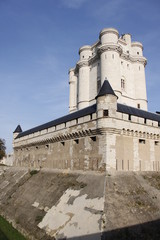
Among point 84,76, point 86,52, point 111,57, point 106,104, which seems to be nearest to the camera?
point 106,104

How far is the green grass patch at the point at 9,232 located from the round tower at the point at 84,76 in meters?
22.0

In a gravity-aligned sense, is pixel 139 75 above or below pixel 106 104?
above

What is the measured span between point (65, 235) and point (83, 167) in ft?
26.5

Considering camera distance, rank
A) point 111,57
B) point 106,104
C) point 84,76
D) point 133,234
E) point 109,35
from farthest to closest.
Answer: point 84,76
point 109,35
point 111,57
point 106,104
point 133,234

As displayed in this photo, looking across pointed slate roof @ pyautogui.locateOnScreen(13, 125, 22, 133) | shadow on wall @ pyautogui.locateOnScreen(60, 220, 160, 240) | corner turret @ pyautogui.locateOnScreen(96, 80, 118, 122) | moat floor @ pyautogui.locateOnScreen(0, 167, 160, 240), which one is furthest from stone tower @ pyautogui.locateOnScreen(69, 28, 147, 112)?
shadow on wall @ pyautogui.locateOnScreen(60, 220, 160, 240)

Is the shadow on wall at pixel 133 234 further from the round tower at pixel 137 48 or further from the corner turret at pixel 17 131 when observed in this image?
the corner turret at pixel 17 131

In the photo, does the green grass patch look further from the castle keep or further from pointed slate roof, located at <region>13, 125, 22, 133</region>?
pointed slate roof, located at <region>13, 125, 22, 133</region>

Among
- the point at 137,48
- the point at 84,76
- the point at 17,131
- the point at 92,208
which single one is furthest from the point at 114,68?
the point at 17,131

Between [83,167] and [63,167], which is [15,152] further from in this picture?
[83,167]

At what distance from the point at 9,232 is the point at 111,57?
25.9 m

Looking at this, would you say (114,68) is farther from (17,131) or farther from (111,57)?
(17,131)

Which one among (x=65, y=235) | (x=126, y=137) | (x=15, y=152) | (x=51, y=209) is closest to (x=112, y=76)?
(x=126, y=137)

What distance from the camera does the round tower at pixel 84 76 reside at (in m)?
33.8

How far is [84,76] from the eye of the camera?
34.7m
